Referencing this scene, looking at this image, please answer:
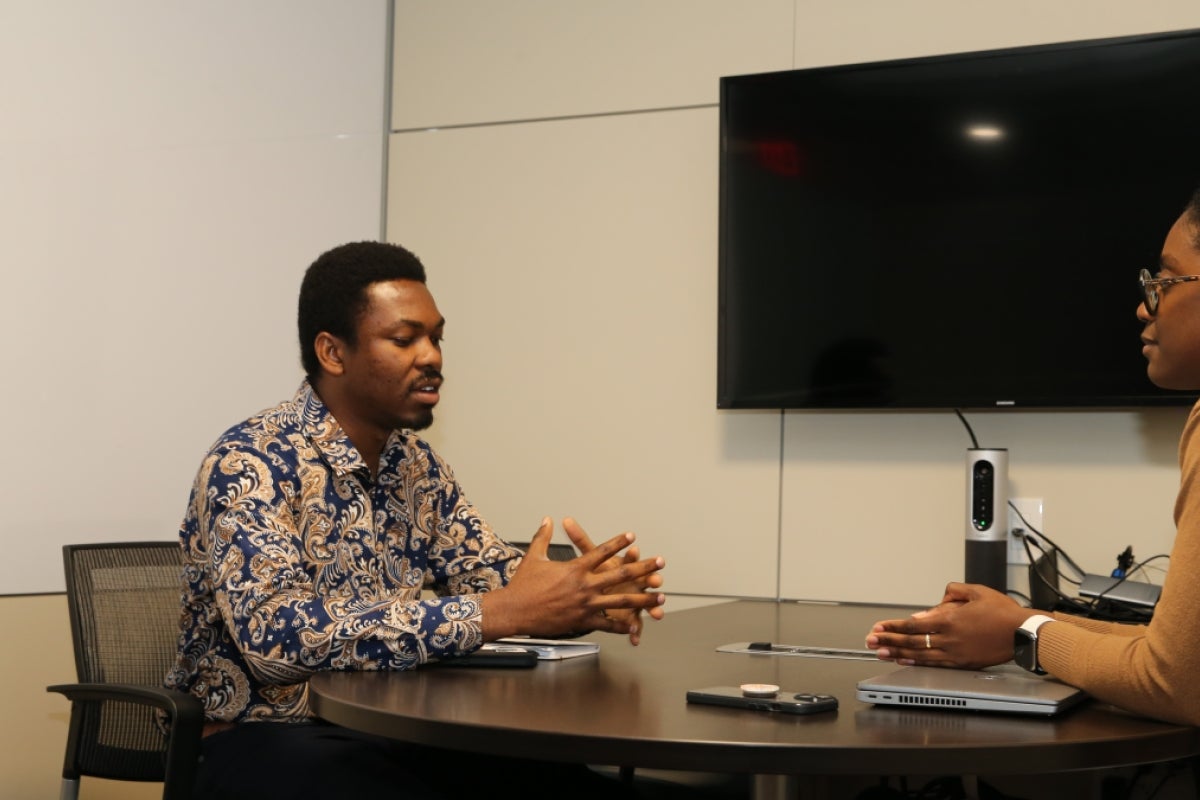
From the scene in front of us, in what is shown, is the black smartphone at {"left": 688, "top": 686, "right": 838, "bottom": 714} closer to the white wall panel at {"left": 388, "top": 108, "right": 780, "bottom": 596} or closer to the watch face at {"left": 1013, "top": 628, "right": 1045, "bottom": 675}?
the watch face at {"left": 1013, "top": 628, "right": 1045, "bottom": 675}

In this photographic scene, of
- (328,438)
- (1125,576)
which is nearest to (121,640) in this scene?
(328,438)

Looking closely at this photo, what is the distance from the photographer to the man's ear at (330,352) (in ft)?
7.70

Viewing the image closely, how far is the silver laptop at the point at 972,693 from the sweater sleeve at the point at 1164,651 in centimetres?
4

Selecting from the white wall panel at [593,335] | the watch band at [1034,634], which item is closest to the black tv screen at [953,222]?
the white wall panel at [593,335]

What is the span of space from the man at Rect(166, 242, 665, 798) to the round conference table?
0.30ft

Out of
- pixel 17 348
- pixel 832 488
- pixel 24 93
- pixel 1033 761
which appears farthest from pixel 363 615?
pixel 832 488

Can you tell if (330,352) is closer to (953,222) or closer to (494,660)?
(494,660)

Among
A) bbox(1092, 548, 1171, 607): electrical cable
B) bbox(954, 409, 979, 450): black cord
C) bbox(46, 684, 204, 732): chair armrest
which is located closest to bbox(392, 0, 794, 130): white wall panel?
bbox(954, 409, 979, 450): black cord

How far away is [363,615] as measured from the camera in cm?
183

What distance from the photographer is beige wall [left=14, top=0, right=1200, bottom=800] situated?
3.35 metres

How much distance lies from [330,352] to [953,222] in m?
1.74

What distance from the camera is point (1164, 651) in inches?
58.7

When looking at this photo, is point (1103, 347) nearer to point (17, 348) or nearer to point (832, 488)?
point (832, 488)

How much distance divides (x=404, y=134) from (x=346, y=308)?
202cm
